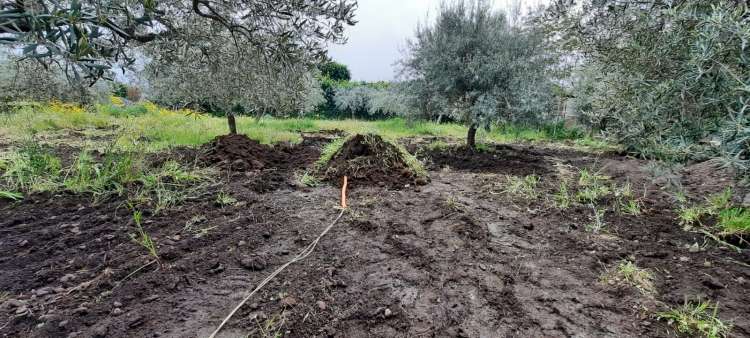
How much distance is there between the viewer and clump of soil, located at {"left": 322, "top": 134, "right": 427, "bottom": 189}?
3787mm

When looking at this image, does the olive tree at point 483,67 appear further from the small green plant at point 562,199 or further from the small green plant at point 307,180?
the small green plant at point 307,180

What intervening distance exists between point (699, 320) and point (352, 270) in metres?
1.66

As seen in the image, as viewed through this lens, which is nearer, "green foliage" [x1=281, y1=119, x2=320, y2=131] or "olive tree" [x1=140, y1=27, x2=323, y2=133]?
"olive tree" [x1=140, y1=27, x2=323, y2=133]

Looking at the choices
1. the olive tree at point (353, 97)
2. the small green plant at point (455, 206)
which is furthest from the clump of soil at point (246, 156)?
the olive tree at point (353, 97)

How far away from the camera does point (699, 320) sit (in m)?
1.47

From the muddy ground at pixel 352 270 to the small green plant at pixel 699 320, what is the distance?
1.9 inches

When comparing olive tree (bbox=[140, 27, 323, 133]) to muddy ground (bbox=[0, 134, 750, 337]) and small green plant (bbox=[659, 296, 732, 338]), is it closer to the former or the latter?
muddy ground (bbox=[0, 134, 750, 337])

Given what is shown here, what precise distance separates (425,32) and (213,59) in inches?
150

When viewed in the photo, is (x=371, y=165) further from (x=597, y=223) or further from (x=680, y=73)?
(x=680, y=73)

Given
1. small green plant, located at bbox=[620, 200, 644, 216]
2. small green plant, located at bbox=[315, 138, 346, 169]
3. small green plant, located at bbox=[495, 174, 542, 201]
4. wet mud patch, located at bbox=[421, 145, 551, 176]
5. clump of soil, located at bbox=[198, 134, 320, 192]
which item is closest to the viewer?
small green plant, located at bbox=[620, 200, 644, 216]

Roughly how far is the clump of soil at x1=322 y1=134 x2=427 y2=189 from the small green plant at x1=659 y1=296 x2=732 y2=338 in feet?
8.12

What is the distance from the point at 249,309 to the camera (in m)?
1.50

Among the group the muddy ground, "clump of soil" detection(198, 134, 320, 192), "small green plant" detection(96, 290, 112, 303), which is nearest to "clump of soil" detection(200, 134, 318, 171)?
"clump of soil" detection(198, 134, 320, 192)

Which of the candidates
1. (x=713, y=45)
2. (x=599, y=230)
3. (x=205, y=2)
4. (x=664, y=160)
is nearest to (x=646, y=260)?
(x=599, y=230)
